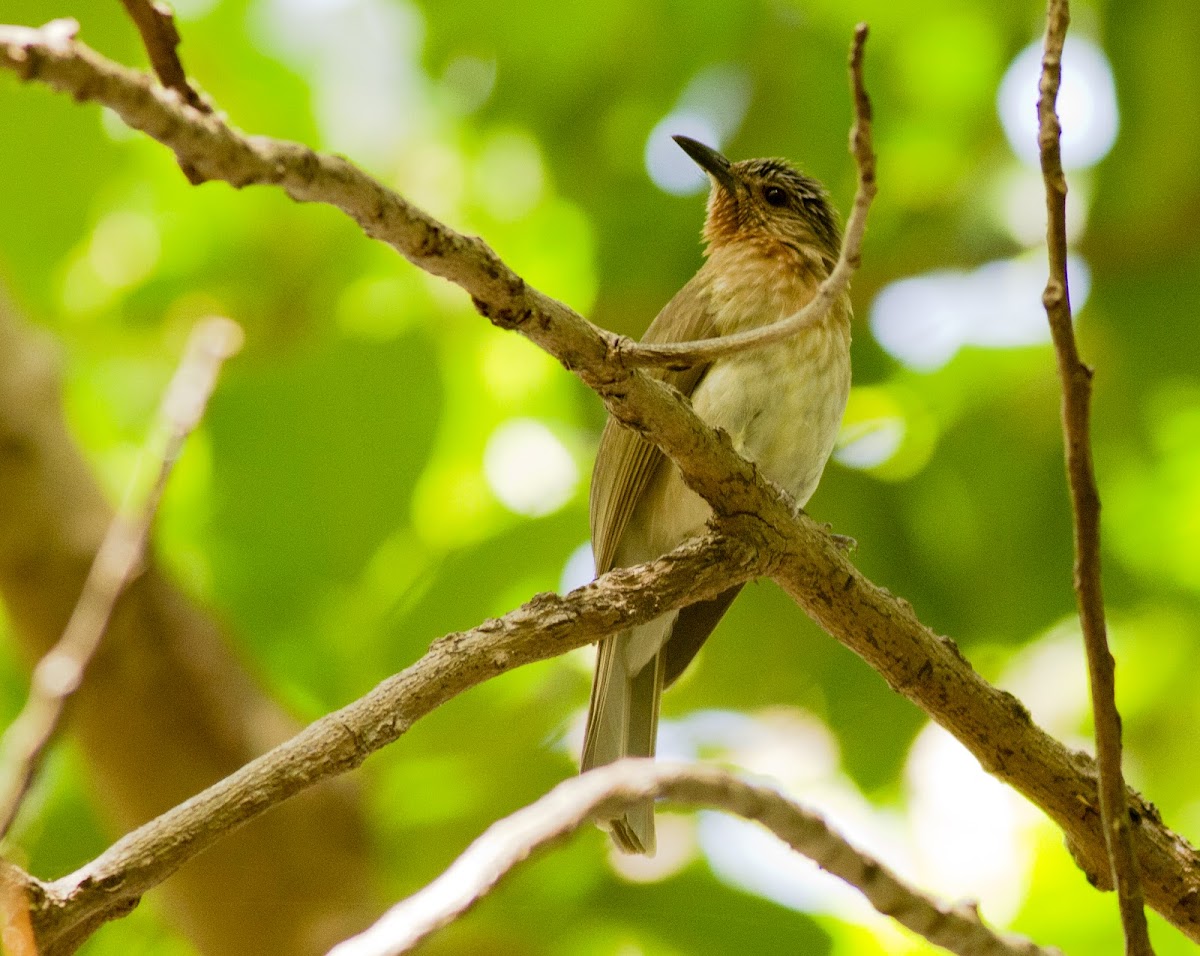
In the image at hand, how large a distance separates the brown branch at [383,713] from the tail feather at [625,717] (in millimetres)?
1534

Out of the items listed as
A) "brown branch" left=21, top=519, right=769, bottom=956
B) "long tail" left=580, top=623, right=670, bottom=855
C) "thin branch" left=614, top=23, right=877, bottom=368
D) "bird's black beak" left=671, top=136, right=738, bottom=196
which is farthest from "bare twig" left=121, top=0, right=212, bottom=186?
"bird's black beak" left=671, top=136, right=738, bottom=196

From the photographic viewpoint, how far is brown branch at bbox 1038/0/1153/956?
228 cm

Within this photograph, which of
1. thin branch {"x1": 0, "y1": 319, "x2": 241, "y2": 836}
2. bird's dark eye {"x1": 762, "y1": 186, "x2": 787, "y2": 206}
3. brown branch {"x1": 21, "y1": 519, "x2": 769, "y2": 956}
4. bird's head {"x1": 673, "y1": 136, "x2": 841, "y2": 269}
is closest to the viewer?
thin branch {"x1": 0, "y1": 319, "x2": 241, "y2": 836}

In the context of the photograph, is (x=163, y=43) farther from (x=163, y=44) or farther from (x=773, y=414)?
(x=773, y=414)

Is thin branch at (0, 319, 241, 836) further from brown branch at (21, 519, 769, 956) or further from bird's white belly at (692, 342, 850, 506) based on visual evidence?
bird's white belly at (692, 342, 850, 506)

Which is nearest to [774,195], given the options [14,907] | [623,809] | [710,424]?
[710,424]

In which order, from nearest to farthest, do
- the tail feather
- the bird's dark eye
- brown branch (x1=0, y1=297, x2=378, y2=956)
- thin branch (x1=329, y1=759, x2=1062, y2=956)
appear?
thin branch (x1=329, y1=759, x2=1062, y2=956)
the tail feather
brown branch (x1=0, y1=297, x2=378, y2=956)
the bird's dark eye

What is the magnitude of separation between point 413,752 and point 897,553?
227 centimetres

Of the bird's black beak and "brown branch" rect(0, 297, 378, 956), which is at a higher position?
the bird's black beak

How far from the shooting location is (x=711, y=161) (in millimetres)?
6137

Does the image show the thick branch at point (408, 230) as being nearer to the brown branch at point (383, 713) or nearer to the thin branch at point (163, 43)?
A: the thin branch at point (163, 43)

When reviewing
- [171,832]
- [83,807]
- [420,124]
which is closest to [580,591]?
[171,832]

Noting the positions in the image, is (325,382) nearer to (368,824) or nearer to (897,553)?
(368,824)

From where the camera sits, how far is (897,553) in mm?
6320
